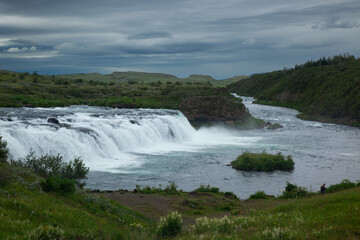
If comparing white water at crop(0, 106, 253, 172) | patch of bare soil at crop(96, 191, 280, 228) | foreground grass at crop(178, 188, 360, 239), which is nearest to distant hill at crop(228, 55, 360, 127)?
white water at crop(0, 106, 253, 172)

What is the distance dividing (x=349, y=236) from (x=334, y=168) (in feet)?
84.8

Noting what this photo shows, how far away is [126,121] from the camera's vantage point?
40.0 m

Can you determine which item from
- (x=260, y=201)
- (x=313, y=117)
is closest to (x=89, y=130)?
(x=260, y=201)

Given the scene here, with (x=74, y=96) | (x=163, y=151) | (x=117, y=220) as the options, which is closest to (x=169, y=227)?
(x=117, y=220)

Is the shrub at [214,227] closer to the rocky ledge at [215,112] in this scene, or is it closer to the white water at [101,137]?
the white water at [101,137]

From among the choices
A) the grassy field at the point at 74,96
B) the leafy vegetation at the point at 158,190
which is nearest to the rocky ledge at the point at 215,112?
the grassy field at the point at 74,96

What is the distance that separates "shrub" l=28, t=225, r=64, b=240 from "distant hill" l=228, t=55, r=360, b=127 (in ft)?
207

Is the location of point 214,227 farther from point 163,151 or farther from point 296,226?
point 163,151

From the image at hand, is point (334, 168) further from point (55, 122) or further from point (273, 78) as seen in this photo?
point (273, 78)

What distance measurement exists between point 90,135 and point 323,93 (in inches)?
2834

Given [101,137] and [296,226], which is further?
[101,137]

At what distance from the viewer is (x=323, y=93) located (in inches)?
3516

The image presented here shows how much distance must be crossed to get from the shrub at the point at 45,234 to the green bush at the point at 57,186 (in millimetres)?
5036

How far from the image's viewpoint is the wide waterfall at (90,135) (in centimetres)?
2708
